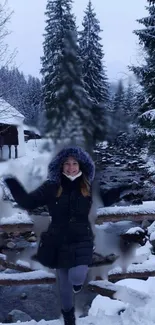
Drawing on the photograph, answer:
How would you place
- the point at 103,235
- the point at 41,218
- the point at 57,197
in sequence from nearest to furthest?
the point at 57,197 < the point at 41,218 < the point at 103,235

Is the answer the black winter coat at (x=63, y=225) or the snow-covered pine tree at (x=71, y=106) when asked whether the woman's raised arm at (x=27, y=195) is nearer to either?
the black winter coat at (x=63, y=225)

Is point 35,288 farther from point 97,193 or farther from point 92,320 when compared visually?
point 97,193

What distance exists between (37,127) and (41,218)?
11736 mm

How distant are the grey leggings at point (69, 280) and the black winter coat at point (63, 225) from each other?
75mm

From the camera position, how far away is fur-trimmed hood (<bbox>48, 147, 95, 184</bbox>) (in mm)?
3117

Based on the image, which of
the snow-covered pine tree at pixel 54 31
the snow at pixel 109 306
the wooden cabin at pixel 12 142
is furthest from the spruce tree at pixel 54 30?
the snow at pixel 109 306

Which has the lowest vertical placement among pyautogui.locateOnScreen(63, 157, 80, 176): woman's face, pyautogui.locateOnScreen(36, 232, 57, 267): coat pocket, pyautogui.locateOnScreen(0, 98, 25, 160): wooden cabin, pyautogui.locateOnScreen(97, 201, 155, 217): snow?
pyautogui.locateOnScreen(0, 98, 25, 160): wooden cabin

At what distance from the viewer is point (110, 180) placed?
80.8ft

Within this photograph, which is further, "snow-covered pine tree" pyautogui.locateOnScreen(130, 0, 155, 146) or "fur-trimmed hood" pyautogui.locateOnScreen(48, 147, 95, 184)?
"snow-covered pine tree" pyautogui.locateOnScreen(130, 0, 155, 146)

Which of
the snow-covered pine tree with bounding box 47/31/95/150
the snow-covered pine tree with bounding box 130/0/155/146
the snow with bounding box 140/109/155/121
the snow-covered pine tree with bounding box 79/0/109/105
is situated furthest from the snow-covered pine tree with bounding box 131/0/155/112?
the snow-covered pine tree with bounding box 79/0/109/105

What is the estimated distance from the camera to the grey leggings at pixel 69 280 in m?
3.00

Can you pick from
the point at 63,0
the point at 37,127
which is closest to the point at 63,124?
→ the point at 37,127

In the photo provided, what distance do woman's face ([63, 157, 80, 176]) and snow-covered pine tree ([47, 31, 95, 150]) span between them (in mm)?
11222

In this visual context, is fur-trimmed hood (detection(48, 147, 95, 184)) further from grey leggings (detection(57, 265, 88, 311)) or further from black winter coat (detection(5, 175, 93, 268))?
grey leggings (detection(57, 265, 88, 311))
